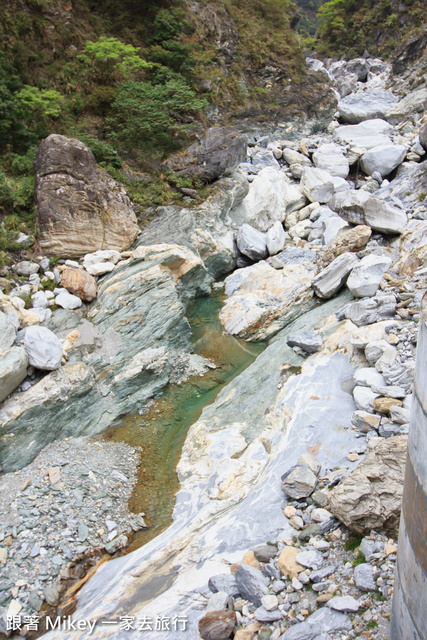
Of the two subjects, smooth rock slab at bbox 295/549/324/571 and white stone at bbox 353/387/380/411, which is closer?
smooth rock slab at bbox 295/549/324/571

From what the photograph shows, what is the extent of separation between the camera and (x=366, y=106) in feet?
75.7

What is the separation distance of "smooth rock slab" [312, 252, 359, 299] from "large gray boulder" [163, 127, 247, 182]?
21.7 ft

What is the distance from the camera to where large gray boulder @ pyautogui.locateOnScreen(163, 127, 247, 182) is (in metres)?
14.8

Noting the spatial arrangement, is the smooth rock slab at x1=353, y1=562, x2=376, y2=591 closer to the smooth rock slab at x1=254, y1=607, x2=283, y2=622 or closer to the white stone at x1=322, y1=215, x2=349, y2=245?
the smooth rock slab at x1=254, y1=607, x2=283, y2=622

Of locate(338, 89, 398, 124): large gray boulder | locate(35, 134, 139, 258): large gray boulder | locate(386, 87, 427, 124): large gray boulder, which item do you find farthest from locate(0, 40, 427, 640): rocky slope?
locate(338, 89, 398, 124): large gray boulder

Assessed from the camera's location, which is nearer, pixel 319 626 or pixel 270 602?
pixel 319 626

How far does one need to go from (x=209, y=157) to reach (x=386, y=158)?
7.68 meters

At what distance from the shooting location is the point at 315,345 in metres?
8.54

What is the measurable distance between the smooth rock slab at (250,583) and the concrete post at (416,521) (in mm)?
1612

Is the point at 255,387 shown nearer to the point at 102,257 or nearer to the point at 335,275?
the point at 335,275

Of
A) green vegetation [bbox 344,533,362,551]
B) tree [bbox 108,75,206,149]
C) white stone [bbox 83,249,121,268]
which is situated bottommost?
green vegetation [bbox 344,533,362,551]

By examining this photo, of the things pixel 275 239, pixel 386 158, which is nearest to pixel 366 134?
pixel 386 158

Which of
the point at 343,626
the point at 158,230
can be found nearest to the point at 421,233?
the point at 158,230

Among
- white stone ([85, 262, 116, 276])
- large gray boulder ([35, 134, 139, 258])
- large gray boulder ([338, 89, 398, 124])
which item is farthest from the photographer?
large gray boulder ([338, 89, 398, 124])
